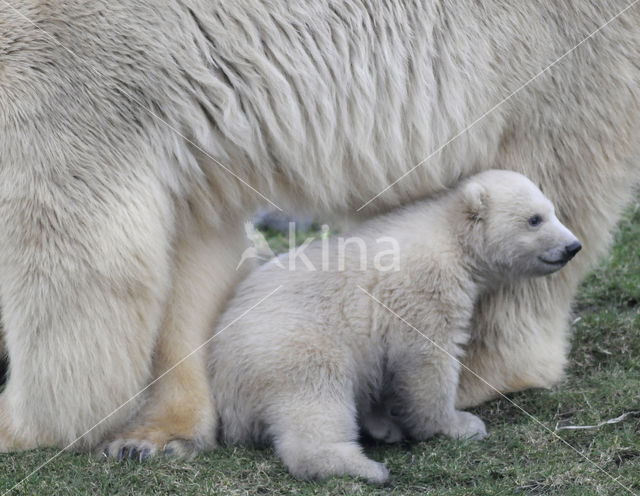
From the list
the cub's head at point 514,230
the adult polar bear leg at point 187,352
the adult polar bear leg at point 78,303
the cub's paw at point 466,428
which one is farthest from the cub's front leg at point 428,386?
the adult polar bear leg at point 78,303

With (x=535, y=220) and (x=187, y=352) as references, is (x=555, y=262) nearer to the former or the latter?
(x=535, y=220)

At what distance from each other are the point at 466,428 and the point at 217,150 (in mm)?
1490

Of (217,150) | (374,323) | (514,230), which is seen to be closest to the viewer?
(374,323)

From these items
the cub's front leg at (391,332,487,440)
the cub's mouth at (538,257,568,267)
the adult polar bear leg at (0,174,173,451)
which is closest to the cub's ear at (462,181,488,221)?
the cub's mouth at (538,257,568,267)

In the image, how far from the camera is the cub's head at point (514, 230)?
419 cm

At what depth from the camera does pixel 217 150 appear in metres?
4.12

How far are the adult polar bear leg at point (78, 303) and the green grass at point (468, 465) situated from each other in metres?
0.16

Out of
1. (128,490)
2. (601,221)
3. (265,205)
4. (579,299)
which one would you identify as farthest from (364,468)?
(579,299)

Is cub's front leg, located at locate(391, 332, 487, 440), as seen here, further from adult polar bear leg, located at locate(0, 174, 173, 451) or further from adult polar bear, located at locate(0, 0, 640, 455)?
adult polar bear leg, located at locate(0, 174, 173, 451)

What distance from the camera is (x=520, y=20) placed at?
4336mm

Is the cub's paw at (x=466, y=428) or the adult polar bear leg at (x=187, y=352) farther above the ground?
the adult polar bear leg at (x=187, y=352)

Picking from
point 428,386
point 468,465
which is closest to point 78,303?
point 428,386

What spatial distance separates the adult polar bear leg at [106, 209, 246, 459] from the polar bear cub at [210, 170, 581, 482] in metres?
0.09

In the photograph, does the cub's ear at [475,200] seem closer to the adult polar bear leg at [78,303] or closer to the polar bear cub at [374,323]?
the polar bear cub at [374,323]
